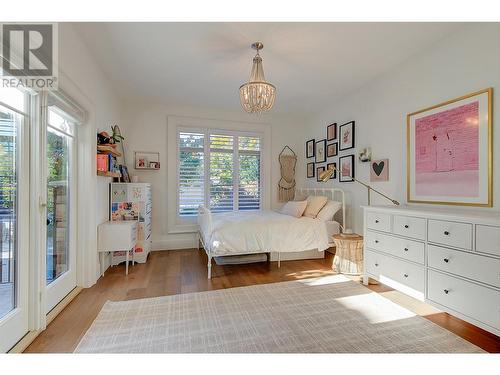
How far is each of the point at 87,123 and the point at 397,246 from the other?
3423 millimetres

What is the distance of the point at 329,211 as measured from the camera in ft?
11.3

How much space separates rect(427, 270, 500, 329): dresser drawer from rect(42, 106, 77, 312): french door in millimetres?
3127

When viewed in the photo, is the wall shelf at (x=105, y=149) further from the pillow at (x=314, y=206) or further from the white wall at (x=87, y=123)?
the pillow at (x=314, y=206)

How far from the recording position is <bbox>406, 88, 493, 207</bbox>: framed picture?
197 centimetres

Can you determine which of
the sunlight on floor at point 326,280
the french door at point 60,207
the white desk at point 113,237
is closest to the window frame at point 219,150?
the white desk at point 113,237

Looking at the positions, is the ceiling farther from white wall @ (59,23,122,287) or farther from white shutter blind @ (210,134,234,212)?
white shutter blind @ (210,134,234,212)

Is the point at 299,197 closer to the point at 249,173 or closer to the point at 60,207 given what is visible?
the point at 249,173

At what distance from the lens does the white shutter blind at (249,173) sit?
15.5 ft

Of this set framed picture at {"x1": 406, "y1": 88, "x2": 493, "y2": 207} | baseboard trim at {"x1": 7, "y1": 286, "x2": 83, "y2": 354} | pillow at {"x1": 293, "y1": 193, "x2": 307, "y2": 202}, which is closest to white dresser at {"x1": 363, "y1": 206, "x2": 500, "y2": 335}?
framed picture at {"x1": 406, "y1": 88, "x2": 493, "y2": 207}

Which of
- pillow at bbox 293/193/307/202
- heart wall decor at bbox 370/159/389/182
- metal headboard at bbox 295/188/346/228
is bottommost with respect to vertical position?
pillow at bbox 293/193/307/202

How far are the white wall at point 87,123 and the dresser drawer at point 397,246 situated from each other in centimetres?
307

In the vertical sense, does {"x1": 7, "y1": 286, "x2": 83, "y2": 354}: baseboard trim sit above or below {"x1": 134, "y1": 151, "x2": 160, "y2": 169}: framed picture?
below
